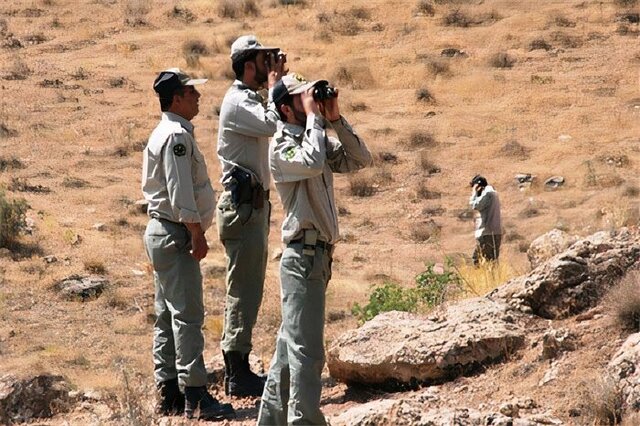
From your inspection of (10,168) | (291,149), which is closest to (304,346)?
(291,149)

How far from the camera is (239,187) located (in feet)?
22.2

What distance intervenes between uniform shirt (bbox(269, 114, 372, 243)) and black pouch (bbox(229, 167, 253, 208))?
1194 mm

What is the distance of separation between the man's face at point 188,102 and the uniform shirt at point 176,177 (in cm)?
5

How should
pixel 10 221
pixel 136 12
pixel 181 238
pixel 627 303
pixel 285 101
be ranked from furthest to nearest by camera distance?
pixel 136 12 → pixel 10 221 → pixel 181 238 → pixel 627 303 → pixel 285 101

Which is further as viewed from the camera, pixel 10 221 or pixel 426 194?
pixel 426 194

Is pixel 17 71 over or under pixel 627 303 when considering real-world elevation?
under

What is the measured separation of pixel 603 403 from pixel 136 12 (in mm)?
29535

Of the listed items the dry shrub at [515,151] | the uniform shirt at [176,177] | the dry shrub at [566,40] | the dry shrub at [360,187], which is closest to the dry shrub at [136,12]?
the dry shrub at [566,40]

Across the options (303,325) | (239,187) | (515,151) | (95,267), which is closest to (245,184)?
(239,187)

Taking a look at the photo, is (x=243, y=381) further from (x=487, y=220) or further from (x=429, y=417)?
(x=487, y=220)

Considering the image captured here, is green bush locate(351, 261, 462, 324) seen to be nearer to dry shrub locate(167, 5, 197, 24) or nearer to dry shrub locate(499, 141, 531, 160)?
dry shrub locate(499, 141, 531, 160)

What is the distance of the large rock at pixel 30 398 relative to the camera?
7.40 m

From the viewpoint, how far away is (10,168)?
70.9 feet

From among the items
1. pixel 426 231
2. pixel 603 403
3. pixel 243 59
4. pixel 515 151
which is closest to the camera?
pixel 603 403
